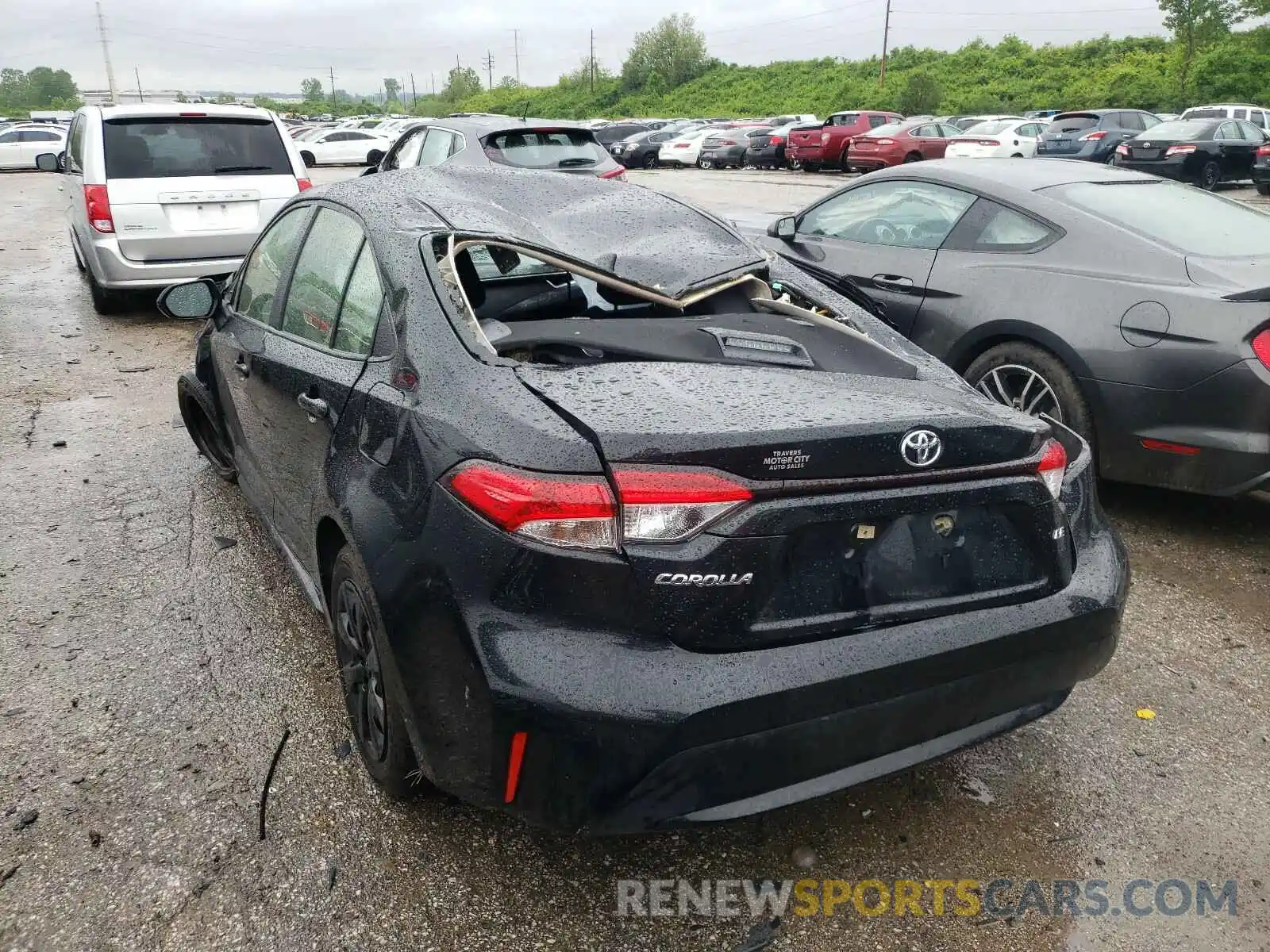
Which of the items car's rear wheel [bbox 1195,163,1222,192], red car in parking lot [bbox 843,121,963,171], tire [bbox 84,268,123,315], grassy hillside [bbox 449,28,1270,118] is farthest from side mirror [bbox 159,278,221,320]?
grassy hillside [bbox 449,28,1270,118]

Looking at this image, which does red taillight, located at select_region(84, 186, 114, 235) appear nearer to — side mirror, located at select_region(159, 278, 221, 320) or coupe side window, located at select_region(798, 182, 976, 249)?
side mirror, located at select_region(159, 278, 221, 320)

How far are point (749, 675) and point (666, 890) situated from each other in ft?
2.34

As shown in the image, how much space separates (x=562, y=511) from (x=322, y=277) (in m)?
1.61

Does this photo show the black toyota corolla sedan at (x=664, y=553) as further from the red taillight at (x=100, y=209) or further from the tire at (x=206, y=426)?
the red taillight at (x=100, y=209)

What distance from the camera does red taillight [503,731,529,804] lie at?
1963mm

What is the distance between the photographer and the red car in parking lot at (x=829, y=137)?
28328 millimetres

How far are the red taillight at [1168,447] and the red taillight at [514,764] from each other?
320 centimetres

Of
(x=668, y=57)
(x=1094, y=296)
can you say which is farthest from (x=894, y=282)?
(x=668, y=57)

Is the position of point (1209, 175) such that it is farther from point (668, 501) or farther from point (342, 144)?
point (342, 144)

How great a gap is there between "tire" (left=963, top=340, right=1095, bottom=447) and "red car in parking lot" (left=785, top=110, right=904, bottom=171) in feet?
82.8

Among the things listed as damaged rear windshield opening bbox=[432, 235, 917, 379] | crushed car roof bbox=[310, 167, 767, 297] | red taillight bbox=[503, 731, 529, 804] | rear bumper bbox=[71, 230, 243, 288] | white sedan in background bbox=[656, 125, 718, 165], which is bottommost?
white sedan in background bbox=[656, 125, 718, 165]

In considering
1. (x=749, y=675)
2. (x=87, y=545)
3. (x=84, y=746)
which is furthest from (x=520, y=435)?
(x=87, y=545)

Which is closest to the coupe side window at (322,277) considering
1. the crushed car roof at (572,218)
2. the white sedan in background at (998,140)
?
the crushed car roof at (572,218)

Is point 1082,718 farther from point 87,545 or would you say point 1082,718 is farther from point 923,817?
point 87,545
